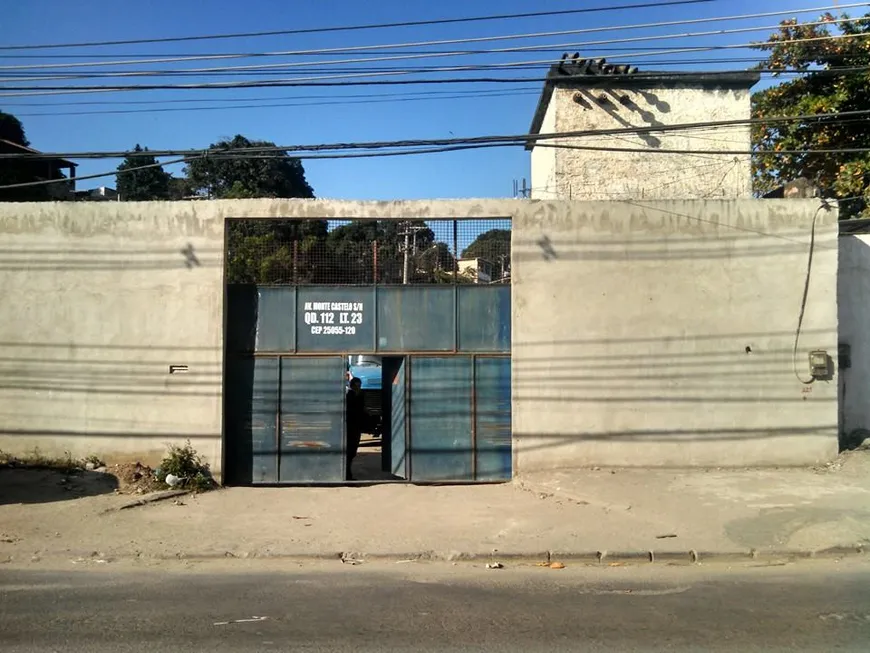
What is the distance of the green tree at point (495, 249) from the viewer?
35.6ft

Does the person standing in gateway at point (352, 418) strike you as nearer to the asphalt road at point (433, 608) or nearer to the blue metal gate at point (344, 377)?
the blue metal gate at point (344, 377)

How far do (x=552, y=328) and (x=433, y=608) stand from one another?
602 cm

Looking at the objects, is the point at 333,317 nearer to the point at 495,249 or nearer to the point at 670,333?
the point at 495,249

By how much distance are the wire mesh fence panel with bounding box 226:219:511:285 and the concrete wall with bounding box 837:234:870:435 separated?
19.1ft

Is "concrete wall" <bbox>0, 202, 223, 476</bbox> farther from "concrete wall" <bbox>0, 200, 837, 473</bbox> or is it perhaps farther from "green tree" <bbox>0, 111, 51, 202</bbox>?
"green tree" <bbox>0, 111, 51, 202</bbox>

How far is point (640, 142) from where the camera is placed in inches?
653

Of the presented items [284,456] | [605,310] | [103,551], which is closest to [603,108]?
[605,310]

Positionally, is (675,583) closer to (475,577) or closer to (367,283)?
(475,577)

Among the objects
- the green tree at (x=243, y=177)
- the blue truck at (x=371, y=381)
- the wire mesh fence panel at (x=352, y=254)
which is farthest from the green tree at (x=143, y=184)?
the wire mesh fence panel at (x=352, y=254)

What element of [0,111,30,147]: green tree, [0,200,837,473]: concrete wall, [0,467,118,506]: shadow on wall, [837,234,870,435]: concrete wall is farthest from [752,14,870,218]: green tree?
[0,111,30,147]: green tree

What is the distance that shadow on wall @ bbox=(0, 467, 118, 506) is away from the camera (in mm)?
9289

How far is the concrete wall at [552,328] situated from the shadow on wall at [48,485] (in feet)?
1.56

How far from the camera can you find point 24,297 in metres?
10.7

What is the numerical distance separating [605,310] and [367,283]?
3.81 meters
